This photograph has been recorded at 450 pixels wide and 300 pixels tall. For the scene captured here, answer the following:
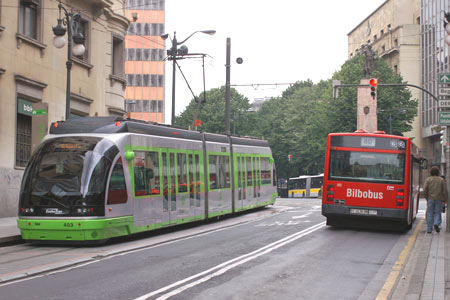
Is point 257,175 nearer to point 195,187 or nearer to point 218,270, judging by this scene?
point 195,187

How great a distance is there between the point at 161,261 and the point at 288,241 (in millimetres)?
4504

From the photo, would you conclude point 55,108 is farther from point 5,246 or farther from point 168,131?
point 5,246

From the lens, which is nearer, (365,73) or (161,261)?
(161,261)

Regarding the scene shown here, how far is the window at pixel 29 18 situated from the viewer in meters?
23.1

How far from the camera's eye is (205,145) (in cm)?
2075

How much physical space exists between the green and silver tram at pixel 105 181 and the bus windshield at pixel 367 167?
4.22 meters

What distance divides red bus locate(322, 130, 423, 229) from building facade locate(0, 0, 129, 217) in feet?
26.2

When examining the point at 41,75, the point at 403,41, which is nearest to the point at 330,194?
the point at 41,75

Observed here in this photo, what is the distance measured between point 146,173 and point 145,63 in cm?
6217

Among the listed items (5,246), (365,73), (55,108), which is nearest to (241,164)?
(55,108)

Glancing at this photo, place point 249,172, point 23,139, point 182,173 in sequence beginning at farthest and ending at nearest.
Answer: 1. point 249,172
2. point 23,139
3. point 182,173

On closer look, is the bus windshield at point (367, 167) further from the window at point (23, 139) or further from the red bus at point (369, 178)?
the window at point (23, 139)

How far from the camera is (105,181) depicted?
45.7 feet

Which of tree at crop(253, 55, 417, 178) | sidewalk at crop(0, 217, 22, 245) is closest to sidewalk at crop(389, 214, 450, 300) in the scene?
sidewalk at crop(0, 217, 22, 245)
